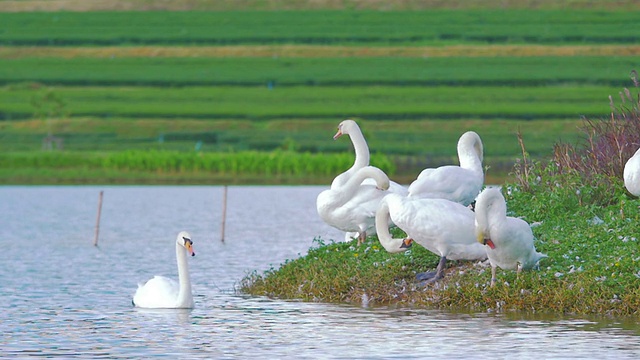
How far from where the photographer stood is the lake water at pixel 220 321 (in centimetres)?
1627

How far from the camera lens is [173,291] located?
69.6 ft

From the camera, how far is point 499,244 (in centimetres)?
1862

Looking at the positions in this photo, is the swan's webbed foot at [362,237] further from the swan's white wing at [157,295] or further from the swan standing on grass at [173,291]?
the swan's white wing at [157,295]

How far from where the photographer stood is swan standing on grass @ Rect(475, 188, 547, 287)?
1847 cm

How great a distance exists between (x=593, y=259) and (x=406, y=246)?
2646mm

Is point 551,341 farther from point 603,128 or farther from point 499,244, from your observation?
point 603,128

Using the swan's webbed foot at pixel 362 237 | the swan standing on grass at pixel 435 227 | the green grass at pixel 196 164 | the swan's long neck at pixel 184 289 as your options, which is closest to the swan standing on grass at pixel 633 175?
the swan standing on grass at pixel 435 227

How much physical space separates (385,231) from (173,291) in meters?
3.49

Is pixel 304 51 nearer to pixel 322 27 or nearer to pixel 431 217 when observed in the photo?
pixel 322 27

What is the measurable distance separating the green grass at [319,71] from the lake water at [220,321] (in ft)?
277

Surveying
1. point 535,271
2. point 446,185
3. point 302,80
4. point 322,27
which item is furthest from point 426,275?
point 322,27

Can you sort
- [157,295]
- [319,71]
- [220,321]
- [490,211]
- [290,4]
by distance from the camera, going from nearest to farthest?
[490,211] < [220,321] < [157,295] < [319,71] < [290,4]

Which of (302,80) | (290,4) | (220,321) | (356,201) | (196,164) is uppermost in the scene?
(290,4)

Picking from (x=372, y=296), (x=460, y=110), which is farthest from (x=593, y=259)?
(x=460, y=110)
